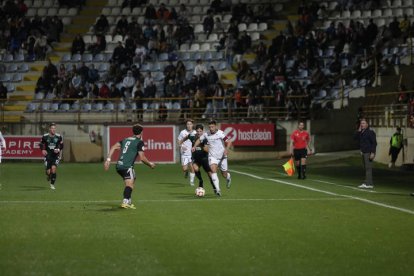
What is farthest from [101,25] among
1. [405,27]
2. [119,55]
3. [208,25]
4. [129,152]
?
[129,152]

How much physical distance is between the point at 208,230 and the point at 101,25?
3559cm

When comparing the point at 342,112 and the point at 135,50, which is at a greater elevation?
the point at 135,50

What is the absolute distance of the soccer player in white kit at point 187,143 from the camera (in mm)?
26062

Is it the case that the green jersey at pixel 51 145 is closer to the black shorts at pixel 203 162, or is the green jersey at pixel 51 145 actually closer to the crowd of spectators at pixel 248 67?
the black shorts at pixel 203 162

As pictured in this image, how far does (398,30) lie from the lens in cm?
4372

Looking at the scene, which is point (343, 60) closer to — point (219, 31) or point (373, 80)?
point (373, 80)

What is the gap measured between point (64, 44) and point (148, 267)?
39.8 metres

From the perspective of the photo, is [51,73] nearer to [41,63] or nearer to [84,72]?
[84,72]

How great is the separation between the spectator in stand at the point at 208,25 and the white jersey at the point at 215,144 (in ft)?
82.9

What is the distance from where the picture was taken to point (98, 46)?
1865 inches

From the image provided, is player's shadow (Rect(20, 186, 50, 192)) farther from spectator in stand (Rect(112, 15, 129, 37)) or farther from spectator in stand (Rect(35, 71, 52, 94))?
spectator in stand (Rect(112, 15, 129, 37))

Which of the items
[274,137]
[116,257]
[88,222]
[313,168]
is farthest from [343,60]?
[116,257]

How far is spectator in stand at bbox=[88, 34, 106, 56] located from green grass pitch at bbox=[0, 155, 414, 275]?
21.3 m

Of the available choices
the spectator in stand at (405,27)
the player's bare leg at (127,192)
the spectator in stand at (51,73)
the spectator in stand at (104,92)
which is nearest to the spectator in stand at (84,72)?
the spectator in stand at (51,73)
